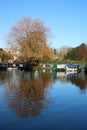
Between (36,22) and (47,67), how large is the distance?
39.9ft

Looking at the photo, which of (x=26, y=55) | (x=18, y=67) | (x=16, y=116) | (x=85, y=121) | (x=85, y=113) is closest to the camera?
(x=85, y=121)

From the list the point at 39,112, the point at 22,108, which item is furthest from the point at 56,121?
the point at 22,108

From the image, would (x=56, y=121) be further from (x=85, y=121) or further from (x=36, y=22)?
(x=36, y=22)

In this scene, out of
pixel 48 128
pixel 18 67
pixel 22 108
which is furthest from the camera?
pixel 18 67

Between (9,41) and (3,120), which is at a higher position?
(9,41)

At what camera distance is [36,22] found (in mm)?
68500

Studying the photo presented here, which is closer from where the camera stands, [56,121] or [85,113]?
[56,121]

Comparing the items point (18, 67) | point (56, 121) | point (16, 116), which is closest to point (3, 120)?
point (16, 116)

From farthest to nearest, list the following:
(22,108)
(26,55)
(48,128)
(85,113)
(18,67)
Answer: (18,67) → (26,55) → (22,108) → (85,113) → (48,128)

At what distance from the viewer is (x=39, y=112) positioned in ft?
46.1

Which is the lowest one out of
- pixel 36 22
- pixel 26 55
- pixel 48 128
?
pixel 48 128

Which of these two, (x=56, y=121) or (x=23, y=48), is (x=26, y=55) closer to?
(x=23, y=48)

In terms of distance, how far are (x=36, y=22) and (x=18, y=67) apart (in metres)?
11.7

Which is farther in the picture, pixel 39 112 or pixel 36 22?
pixel 36 22
